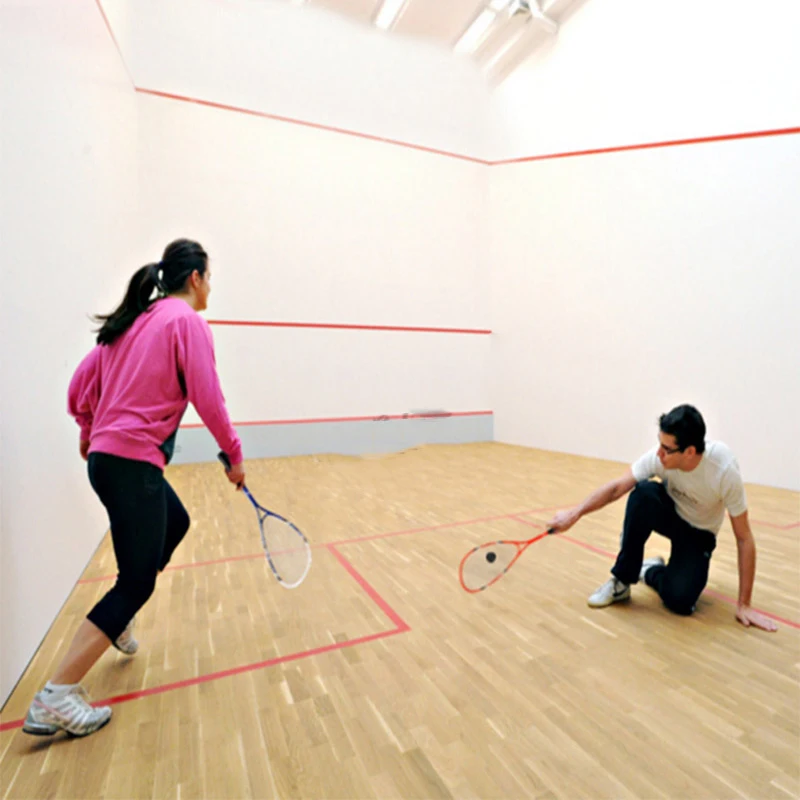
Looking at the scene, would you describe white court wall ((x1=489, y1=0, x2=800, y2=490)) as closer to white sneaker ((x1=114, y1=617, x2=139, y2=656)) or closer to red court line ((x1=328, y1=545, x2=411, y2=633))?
red court line ((x1=328, y1=545, x2=411, y2=633))

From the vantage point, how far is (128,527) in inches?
40.9

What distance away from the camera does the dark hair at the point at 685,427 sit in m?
1.34

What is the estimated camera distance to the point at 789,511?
110 inches

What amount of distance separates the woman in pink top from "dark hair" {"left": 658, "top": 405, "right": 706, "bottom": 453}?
1048 mm

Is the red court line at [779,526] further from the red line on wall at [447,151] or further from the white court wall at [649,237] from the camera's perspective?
the red line on wall at [447,151]

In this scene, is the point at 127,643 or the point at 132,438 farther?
the point at 127,643

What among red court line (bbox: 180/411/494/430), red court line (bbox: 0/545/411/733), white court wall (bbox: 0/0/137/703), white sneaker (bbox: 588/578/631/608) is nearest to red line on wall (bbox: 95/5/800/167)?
white court wall (bbox: 0/0/137/703)

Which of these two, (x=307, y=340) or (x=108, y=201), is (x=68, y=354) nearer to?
(x=108, y=201)

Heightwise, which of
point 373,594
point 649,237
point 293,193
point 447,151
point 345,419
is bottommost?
point 345,419

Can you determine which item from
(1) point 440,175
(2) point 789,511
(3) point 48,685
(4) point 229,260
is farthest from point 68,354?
(1) point 440,175

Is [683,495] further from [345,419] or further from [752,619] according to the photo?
[345,419]

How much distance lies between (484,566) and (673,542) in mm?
559

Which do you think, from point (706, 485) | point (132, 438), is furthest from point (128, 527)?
point (706, 485)

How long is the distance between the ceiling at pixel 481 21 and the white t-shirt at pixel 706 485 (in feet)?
15.0
